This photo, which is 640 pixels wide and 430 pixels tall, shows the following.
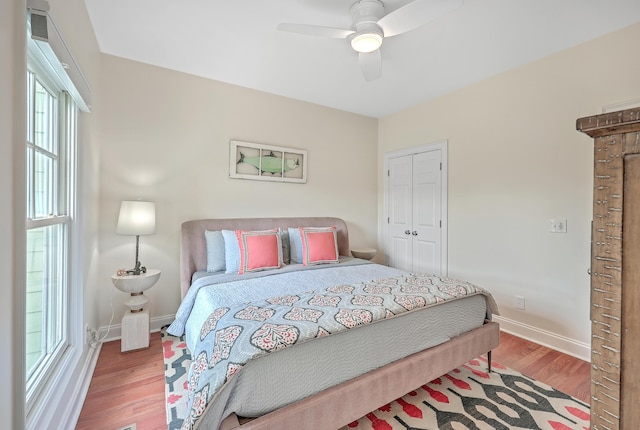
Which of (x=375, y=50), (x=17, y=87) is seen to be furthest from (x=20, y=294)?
(x=375, y=50)

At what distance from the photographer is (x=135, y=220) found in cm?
244

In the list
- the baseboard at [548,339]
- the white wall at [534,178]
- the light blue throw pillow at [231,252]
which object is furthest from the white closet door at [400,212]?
the light blue throw pillow at [231,252]

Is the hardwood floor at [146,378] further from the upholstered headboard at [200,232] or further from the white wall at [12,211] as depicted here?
the white wall at [12,211]

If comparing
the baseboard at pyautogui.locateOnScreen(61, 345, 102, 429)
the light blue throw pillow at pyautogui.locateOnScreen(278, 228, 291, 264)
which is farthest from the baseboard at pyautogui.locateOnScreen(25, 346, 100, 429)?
the light blue throw pillow at pyautogui.locateOnScreen(278, 228, 291, 264)

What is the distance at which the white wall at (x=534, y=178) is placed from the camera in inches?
91.8

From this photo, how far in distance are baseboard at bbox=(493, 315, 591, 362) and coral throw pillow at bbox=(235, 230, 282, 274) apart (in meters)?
2.39

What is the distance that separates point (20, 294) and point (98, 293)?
1.88 metres

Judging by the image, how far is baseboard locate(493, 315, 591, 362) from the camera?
2363 mm

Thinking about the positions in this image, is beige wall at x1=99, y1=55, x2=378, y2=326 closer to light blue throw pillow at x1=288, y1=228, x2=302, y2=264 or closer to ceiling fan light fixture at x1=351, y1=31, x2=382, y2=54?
light blue throw pillow at x1=288, y1=228, x2=302, y2=264

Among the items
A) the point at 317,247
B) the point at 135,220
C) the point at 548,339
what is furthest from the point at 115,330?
the point at 548,339

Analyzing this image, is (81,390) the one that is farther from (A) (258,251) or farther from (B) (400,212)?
(B) (400,212)

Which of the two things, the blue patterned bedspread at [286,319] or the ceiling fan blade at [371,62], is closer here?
the blue patterned bedspread at [286,319]

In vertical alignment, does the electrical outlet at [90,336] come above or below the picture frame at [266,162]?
below

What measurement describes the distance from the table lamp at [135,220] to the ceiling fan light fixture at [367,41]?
2.18m
